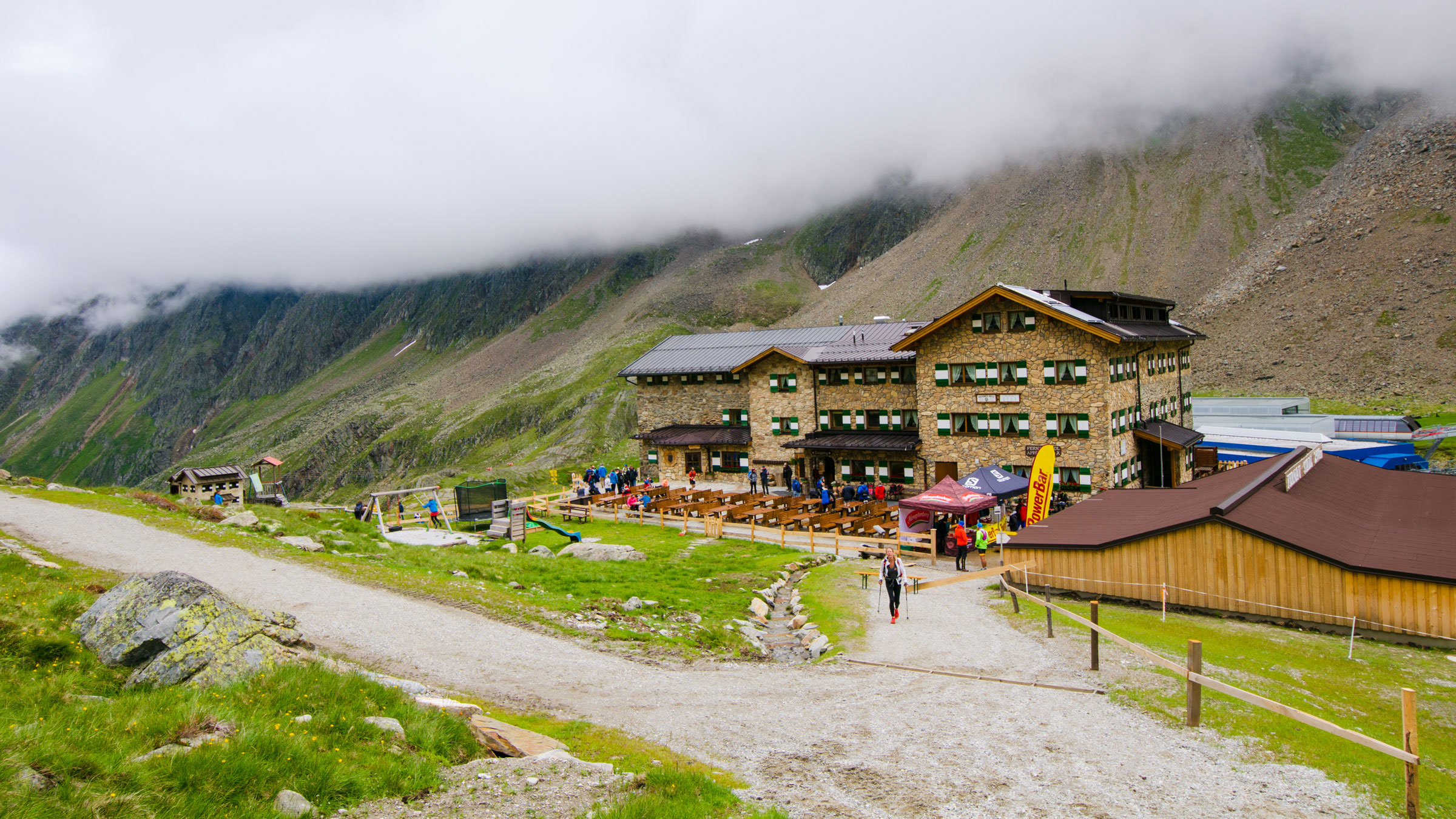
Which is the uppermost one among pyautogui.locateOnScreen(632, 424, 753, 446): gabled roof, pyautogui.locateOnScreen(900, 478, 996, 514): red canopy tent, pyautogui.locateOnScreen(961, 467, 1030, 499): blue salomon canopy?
pyautogui.locateOnScreen(632, 424, 753, 446): gabled roof

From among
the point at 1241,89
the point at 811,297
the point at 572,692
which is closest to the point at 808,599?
the point at 572,692

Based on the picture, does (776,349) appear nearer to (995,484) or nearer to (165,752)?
(995,484)

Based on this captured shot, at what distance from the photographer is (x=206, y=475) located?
37125 mm

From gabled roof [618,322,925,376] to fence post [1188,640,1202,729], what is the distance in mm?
31770

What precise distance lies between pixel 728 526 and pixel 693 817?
29.7 metres

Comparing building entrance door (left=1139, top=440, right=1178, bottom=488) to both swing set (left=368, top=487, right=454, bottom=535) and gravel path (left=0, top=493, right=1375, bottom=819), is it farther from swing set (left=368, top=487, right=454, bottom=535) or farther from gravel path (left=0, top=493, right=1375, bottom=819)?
swing set (left=368, top=487, right=454, bottom=535)

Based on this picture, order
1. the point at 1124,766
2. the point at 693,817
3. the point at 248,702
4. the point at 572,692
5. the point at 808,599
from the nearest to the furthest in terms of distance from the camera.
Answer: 1. the point at 693,817
2. the point at 248,702
3. the point at 1124,766
4. the point at 572,692
5. the point at 808,599

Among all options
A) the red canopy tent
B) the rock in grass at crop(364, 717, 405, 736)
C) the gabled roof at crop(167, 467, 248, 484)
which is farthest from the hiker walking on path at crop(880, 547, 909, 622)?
the gabled roof at crop(167, 467, 248, 484)

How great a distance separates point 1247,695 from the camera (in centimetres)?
1067

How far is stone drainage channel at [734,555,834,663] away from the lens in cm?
1878

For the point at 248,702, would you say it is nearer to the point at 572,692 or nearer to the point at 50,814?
the point at 50,814

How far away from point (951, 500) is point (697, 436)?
26157 mm

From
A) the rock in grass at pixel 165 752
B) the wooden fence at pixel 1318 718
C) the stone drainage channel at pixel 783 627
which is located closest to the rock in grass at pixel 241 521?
the stone drainage channel at pixel 783 627

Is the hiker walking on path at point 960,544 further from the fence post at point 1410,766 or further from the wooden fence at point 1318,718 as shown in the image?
the fence post at point 1410,766
